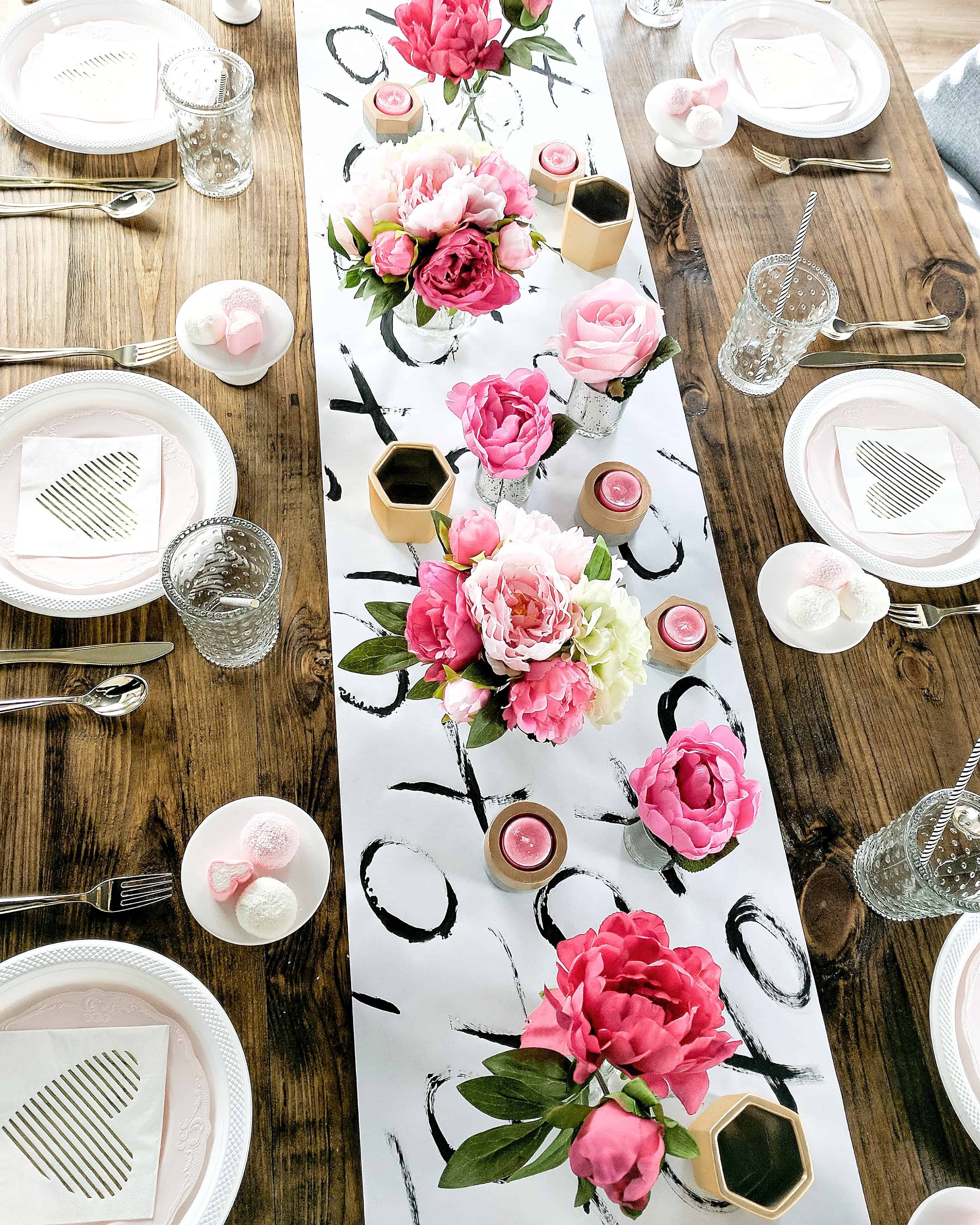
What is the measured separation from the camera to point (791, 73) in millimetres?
1573

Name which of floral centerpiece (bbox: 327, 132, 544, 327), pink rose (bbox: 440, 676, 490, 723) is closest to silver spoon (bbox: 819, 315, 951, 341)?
floral centerpiece (bbox: 327, 132, 544, 327)

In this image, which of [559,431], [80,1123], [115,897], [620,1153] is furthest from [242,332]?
[620,1153]

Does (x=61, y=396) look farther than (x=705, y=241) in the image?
No

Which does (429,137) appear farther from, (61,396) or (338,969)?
(338,969)

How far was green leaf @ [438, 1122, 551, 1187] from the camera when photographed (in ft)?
2.30

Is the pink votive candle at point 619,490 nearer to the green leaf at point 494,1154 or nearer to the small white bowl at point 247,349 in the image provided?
the small white bowl at point 247,349

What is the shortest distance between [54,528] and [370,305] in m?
0.54

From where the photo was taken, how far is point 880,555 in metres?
1.22

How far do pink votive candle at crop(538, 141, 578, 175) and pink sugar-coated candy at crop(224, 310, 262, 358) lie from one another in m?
0.54

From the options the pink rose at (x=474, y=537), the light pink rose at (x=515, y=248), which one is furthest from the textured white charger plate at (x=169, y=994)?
the light pink rose at (x=515, y=248)

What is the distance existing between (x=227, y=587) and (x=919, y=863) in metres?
0.79

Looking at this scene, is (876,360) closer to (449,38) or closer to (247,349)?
(449,38)

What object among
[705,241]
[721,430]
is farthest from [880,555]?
[705,241]

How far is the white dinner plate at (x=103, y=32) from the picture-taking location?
1.36m
